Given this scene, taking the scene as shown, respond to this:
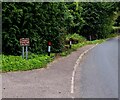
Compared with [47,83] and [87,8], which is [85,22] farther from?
[47,83]

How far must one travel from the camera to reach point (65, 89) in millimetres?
12023

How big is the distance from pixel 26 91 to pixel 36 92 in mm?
374

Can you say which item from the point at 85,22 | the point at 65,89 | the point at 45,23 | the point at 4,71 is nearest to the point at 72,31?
the point at 85,22

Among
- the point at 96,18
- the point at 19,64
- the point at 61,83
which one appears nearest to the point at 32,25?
the point at 19,64

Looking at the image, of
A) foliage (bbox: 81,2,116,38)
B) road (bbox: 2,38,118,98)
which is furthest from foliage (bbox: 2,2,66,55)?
foliage (bbox: 81,2,116,38)

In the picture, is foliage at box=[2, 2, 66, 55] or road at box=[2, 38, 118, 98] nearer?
road at box=[2, 38, 118, 98]

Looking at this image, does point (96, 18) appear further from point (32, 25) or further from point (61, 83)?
point (61, 83)

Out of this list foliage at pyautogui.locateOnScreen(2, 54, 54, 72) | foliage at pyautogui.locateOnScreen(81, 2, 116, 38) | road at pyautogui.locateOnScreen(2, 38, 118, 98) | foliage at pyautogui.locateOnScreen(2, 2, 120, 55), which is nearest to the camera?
road at pyautogui.locateOnScreen(2, 38, 118, 98)

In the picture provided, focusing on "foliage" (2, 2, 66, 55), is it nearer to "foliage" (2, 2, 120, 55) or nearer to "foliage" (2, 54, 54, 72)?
"foliage" (2, 2, 120, 55)

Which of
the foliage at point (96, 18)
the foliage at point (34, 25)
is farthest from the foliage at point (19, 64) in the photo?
the foliage at point (96, 18)

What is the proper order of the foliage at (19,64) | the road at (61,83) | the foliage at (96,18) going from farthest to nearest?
the foliage at (96,18)
the foliage at (19,64)
the road at (61,83)

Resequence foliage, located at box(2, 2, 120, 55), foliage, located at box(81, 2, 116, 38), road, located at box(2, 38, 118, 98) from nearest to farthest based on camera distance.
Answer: road, located at box(2, 38, 118, 98) < foliage, located at box(2, 2, 120, 55) < foliage, located at box(81, 2, 116, 38)

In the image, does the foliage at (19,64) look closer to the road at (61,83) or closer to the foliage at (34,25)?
the road at (61,83)

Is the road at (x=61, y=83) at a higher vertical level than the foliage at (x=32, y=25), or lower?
lower
